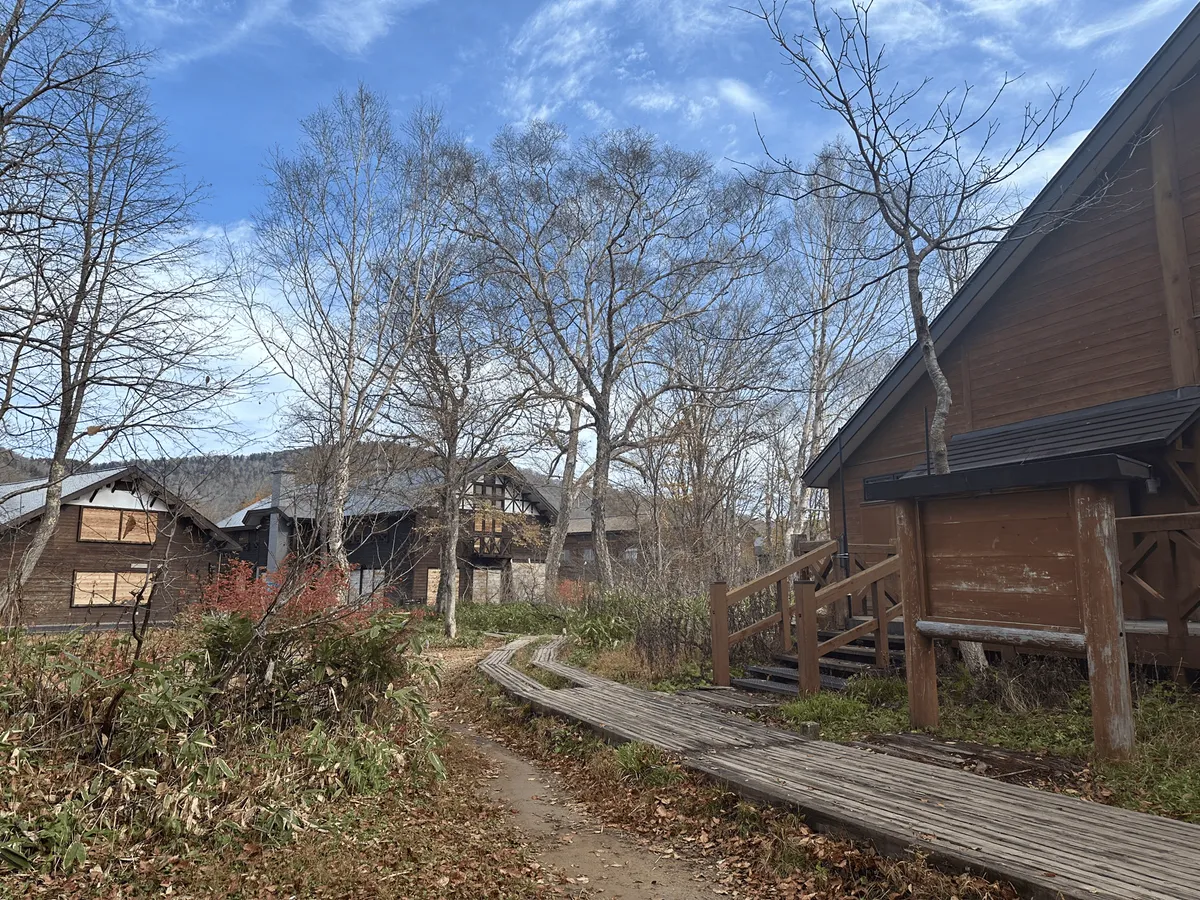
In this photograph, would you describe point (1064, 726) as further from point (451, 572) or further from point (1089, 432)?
point (451, 572)

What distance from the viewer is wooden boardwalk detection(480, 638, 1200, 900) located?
3.74 meters

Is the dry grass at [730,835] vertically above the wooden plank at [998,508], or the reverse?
the wooden plank at [998,508]

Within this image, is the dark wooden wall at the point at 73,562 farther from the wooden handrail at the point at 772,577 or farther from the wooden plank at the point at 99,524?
the wooden handrail at the point at 772,577

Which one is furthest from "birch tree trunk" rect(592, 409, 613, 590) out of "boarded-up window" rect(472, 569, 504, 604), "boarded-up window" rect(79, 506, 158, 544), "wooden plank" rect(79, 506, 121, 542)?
"wooden plank" rect(79, 506, 121, 542)

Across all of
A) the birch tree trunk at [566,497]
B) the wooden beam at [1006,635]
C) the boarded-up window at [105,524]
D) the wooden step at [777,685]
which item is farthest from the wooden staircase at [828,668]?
the boarded-up window at [105,524]

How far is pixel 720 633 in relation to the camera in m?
10.3

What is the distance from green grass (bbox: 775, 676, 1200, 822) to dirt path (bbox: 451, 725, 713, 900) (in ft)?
8.14

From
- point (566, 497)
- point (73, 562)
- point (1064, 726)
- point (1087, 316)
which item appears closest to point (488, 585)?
point (566, 497)

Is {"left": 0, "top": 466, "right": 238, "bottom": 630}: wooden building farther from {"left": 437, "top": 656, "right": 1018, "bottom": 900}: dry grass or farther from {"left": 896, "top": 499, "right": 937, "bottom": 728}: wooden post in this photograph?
{"left": 896, "top": 499, "right": 937, "bottom": 728}: wooden post

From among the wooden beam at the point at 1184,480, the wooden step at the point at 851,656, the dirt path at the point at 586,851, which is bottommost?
the dirt path at the point at 586,851

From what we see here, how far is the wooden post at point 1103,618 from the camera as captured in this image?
570 cm

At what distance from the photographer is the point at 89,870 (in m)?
4.38

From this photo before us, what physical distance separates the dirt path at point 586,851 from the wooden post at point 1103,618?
3242 millimetres

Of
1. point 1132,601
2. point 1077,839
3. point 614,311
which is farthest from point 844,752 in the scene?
point 614,311
